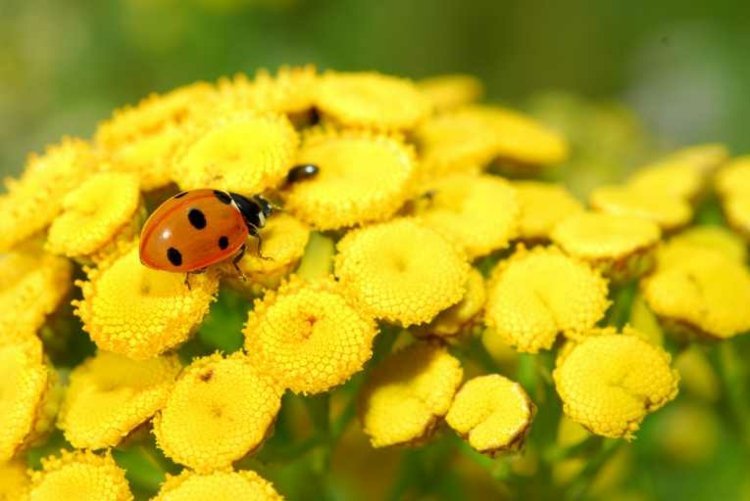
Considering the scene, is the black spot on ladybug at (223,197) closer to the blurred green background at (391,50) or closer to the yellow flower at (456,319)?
the yellow flower at (456,319)

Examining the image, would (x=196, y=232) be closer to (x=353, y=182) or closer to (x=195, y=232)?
(x=195, y=232)

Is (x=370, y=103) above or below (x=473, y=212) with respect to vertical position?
above

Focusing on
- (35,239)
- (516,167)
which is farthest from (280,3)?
(35,239)

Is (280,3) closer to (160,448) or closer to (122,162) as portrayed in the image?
(122,162)

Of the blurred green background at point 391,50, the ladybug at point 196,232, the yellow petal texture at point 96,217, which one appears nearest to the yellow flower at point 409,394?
the ladybug at point 196,232

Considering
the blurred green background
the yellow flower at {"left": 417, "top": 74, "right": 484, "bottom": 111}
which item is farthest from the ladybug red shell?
the blurred green background

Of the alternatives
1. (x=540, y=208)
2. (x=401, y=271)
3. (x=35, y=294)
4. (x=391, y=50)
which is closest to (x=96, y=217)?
(x=35, y=294)
